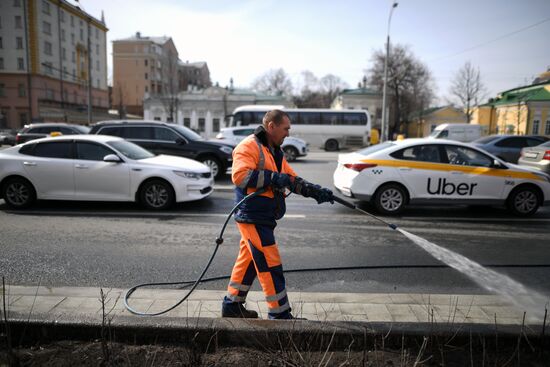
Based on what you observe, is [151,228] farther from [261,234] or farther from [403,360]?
[403,360]

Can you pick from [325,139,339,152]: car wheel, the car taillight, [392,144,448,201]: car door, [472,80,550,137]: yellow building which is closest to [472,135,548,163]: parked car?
[392,144,448,201]: car door

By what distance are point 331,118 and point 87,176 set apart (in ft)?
82.4

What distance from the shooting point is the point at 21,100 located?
50531mm

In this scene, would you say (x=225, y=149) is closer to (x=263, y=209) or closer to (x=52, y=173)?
(x=52, y=173)

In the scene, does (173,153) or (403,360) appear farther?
(173,153)

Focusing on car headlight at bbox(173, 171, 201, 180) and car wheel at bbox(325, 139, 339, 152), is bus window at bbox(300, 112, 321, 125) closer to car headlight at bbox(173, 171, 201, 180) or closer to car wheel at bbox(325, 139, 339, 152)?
car wheel at bbox(325, 139, 339, 152)

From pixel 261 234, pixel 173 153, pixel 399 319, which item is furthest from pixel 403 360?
pixel 173 153

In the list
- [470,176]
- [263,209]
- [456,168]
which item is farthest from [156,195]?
[470,176]

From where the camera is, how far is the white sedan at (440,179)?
306 inches

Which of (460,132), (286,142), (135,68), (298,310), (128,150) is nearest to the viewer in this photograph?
(298,310)

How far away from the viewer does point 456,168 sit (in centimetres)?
779

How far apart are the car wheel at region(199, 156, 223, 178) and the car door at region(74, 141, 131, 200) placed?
439cm

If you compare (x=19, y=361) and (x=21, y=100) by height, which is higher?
(x=21, y=100)

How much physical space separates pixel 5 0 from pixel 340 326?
61.3 m
